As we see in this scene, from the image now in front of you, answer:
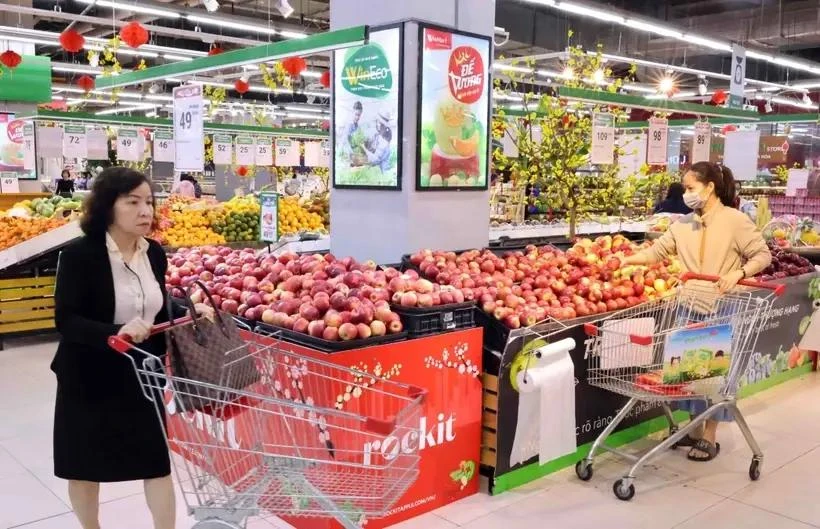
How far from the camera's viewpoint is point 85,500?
286cm

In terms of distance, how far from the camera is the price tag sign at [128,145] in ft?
31.2

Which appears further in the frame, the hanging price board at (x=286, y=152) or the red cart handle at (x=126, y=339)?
the hanging price board at (x=286, y=152)

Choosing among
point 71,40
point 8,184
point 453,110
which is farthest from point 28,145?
point 453,110

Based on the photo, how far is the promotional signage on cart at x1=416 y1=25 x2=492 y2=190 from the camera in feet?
16.4

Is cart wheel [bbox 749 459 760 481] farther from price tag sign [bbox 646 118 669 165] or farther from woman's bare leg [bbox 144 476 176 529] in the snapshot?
price tag sign [bbox 646 118 669 165]

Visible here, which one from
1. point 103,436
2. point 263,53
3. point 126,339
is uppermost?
point 263,53

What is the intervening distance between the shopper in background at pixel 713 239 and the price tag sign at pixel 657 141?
3700 mm

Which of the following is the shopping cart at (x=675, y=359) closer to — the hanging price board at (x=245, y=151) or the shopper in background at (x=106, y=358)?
the shopper in background at (x=106, y=358)

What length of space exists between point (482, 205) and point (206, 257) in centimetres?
207

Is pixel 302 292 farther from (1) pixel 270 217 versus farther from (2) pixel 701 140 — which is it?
(2) pixel 701 140

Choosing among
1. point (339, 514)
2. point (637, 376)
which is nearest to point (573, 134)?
point (637, 376)

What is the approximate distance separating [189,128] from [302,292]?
2.73m

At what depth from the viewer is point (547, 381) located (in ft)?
12.2

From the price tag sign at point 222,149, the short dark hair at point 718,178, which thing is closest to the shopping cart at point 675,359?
the short dark hair at point 718,178
